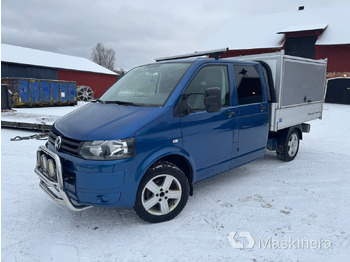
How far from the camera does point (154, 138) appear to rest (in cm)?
302

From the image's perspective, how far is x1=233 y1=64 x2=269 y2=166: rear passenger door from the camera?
13.7 feet

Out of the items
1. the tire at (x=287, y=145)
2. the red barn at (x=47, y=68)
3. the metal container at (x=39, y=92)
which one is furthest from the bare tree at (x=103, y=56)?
the tire at (x=287, y=145)

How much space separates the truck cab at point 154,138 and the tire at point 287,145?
1.52 metres

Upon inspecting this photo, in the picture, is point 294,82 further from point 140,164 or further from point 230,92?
point 140,164

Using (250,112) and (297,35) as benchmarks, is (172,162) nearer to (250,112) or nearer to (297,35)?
(250,112)

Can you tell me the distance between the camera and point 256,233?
121 inches

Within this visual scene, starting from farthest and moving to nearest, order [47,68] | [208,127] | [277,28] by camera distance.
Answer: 1. [277,28]
2. [47,68]
3. [208,127]

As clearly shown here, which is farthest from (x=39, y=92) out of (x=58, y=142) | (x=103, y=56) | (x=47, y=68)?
(x=103, y=56)

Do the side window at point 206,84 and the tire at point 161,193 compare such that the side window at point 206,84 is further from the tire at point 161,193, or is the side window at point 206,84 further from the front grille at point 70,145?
the front grille at point 70,145

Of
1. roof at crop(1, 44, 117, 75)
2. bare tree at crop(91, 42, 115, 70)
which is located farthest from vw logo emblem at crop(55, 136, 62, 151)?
bare tree at crop(91, 42, 115, 70)

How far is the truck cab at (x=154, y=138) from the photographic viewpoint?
9.23 ft

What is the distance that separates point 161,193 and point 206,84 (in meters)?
1.68

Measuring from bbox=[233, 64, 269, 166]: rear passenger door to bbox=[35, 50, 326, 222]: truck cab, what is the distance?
2 cm

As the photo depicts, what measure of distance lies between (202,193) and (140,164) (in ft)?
5.49
